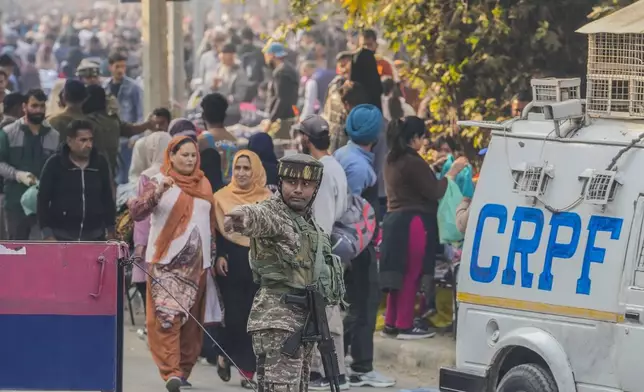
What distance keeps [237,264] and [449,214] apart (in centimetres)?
Answer: 217

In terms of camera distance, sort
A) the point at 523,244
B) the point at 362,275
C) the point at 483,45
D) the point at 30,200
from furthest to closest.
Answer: the point at 483,45 → the point at 30,200 → the point at 362,275 → the point at 523,244

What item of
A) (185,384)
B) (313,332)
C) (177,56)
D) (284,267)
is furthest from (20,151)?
(177,56)

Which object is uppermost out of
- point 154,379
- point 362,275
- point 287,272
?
point 287,272

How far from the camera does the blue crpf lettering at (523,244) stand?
8828 millimetres

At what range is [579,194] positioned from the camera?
28.2 ft

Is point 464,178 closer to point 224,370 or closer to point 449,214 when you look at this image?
point 449,214

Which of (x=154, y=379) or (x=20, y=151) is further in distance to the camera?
(x=20, y=151)

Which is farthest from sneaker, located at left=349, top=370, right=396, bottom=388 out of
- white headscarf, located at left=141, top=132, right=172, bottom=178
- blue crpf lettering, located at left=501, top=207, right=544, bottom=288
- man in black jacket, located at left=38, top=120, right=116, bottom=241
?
blue crpf lettering, located at left=501, top=207, right=544, bottom=288

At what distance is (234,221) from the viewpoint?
7.65 meters

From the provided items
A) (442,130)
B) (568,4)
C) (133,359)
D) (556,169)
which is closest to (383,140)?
(442,130)

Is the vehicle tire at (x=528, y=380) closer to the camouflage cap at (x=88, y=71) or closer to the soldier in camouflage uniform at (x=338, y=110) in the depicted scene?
the soldier in camouflage uniform at (x=338, y=110)

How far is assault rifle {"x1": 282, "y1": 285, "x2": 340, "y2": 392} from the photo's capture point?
8211 millimetres

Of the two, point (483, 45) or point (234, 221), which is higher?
point (483, 45)

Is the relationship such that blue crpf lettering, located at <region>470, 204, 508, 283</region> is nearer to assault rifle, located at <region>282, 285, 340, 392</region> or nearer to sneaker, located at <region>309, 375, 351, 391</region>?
assault rifle, located at <region>282, 285, 340, 392</region>
